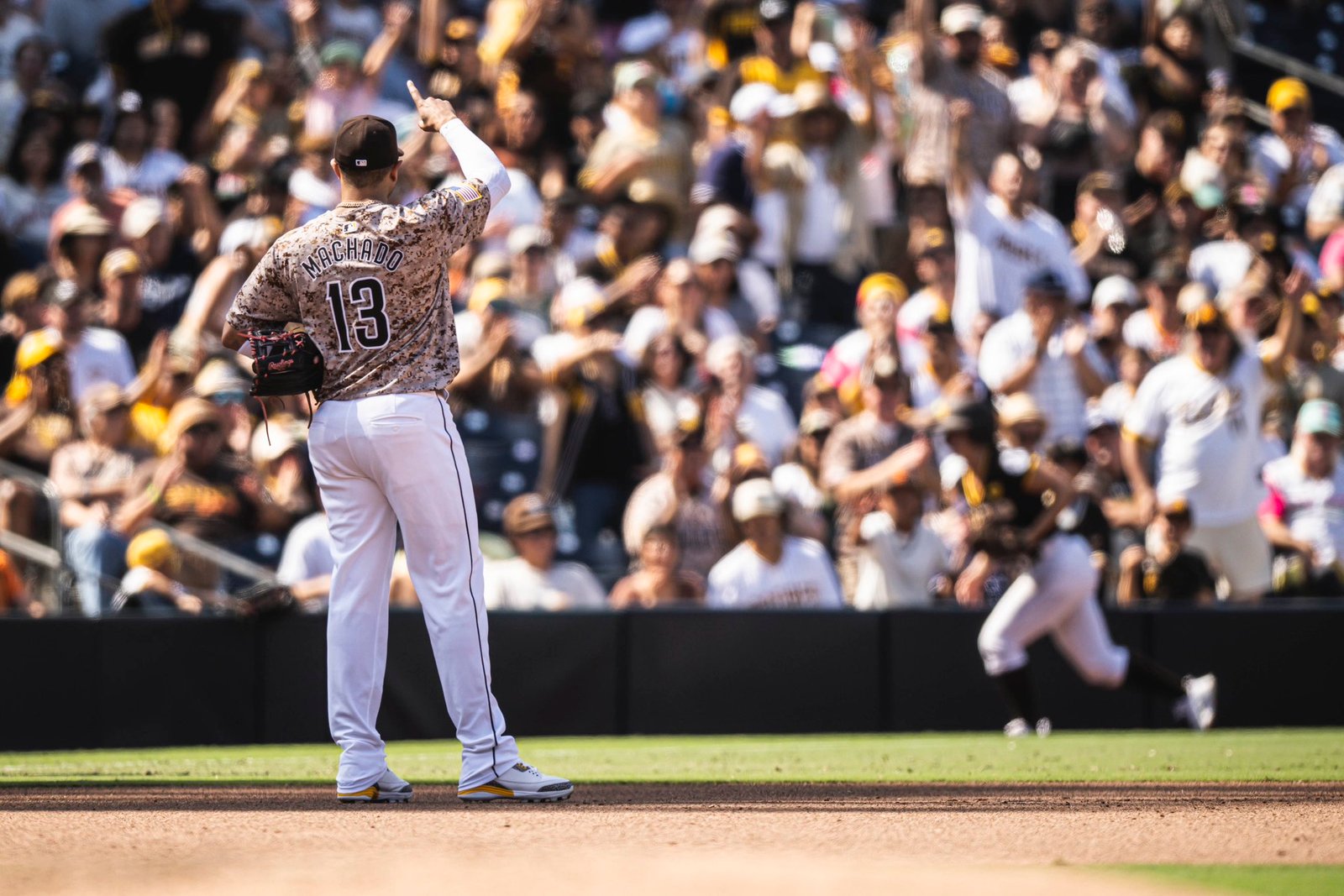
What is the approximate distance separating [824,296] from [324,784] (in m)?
7.75

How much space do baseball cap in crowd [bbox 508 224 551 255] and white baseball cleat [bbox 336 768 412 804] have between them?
7015 mm

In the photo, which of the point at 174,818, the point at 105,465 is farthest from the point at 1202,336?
the point at 174,818

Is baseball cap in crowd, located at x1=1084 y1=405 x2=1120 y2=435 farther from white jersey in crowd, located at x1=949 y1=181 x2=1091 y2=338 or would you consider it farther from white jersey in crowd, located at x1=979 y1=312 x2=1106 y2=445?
white jersey in crowd, located at x1=949 y1=181 x2=1091 y2=338

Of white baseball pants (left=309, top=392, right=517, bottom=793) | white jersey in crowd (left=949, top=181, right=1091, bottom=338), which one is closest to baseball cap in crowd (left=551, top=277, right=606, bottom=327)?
white jersey in crowd (left=949, top=181, right=1091, bottom=338)

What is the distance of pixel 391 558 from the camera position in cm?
646

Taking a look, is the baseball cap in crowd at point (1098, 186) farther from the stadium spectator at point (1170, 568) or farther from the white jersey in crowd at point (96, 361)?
the white jersey in crowd at point (96, 361)

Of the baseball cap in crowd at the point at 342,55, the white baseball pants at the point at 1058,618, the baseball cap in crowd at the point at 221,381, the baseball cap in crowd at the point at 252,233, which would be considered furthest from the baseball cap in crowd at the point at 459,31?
the white baseball pants at the point at 1058,618

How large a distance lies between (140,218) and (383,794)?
26.7ft

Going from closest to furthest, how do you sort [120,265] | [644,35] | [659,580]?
[659,580] < [120,265] < [644,35]

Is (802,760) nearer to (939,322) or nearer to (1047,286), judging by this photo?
(939,322)

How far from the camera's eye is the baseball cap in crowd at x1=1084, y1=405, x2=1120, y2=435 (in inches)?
503

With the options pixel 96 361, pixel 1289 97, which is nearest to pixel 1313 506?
pixel 1289 97

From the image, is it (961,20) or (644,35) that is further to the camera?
(644,35)

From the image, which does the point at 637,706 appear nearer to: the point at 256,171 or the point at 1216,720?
the point at 1216,720
